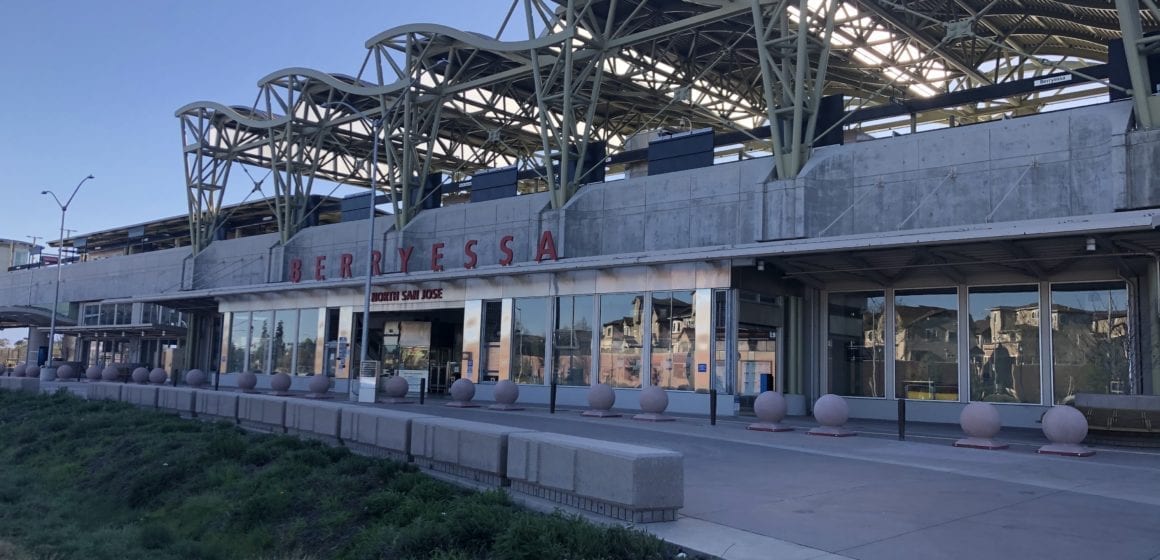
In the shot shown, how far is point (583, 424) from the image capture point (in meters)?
22.6

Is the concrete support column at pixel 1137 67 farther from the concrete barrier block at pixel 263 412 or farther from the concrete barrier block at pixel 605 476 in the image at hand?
the concrete barrier block at pixel 263 412

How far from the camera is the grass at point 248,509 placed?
9.50 m

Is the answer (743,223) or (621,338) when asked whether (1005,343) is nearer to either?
(743,223)

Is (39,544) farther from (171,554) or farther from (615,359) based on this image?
(615,359)

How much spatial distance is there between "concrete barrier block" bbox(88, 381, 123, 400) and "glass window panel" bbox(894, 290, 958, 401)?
82.6 ft

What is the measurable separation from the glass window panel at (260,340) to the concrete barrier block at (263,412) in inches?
964

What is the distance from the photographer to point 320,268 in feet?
158

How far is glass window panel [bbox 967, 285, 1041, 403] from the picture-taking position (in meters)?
25.5

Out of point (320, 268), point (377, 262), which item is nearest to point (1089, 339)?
point (377, 262)

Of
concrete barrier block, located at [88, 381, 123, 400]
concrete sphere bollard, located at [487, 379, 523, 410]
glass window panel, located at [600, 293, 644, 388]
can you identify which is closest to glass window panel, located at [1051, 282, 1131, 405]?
glass window panel, located at [600, 293, 644, 388]

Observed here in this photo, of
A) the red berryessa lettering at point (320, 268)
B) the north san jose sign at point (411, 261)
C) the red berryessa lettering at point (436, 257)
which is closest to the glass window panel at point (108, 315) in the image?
the north san jose sign at point (411, 261)

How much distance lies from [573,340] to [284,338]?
19.3 metres

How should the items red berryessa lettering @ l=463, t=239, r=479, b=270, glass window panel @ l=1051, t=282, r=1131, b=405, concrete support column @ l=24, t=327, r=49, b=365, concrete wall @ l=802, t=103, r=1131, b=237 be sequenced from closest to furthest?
glass window panel @ l=1051, t=282, r=1131, b=405 < concrete wall @ l=802, t=103, r=1131, b=237 < red berryessa lettering @ l=463, t=239, r=479, b=270 < concrete support column @ l=24, t=327, r=49, b=365

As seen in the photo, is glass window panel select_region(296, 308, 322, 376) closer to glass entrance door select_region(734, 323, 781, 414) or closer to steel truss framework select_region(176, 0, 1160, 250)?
steel truss framework select_region(176, 0, 1160, 250)
